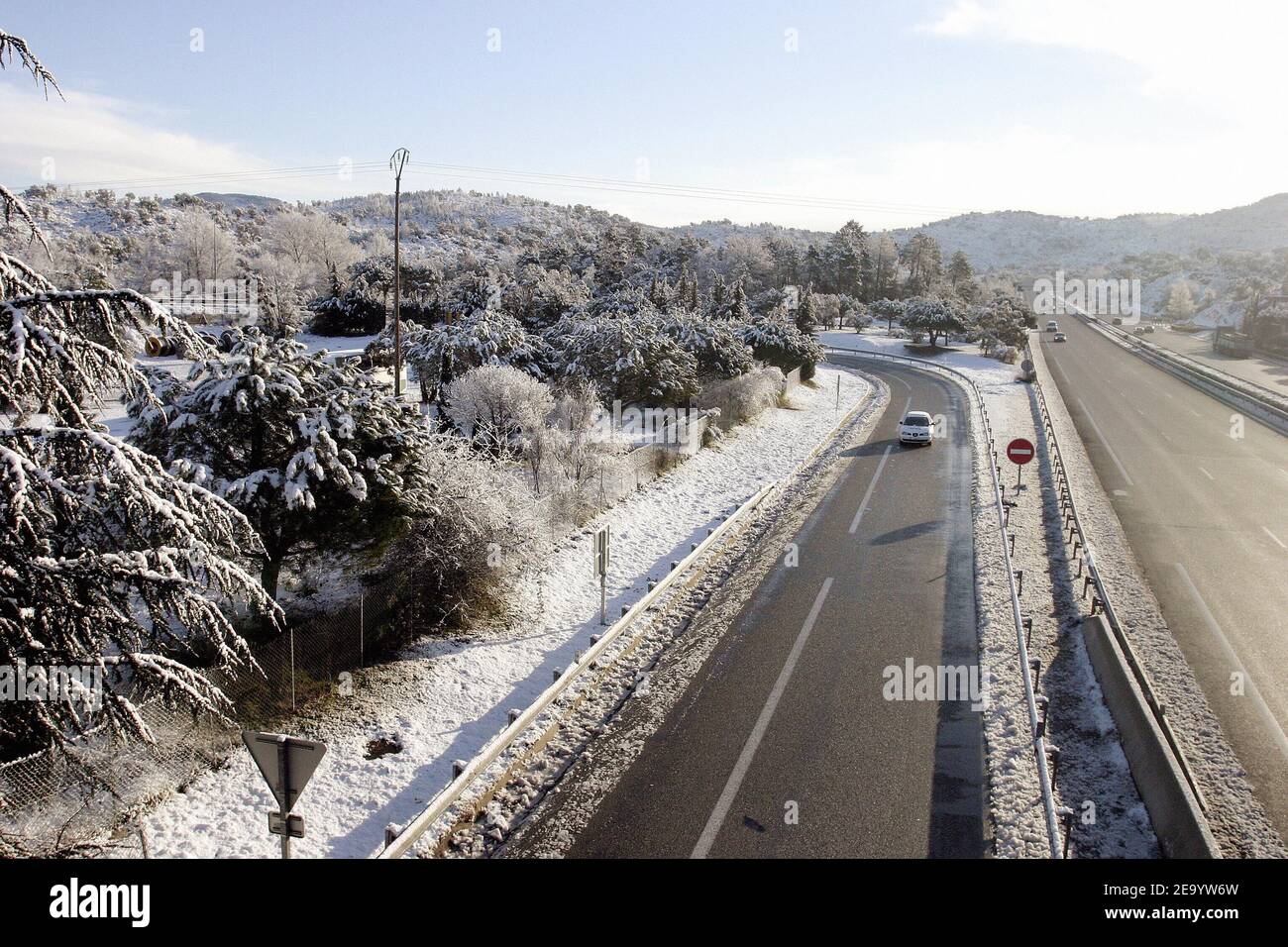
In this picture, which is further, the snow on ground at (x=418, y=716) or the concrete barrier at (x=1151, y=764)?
the snow on ground at (x=418, y=716)

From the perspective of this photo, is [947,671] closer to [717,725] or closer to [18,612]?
[717,725]

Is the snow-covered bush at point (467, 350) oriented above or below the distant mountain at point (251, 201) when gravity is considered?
below

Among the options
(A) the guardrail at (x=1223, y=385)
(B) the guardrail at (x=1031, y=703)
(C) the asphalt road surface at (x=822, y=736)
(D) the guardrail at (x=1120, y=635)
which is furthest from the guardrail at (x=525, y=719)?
(A) the guardrail at (x=1223, y=385)

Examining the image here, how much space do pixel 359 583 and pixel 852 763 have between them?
9.64 m

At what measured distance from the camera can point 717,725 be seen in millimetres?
11281

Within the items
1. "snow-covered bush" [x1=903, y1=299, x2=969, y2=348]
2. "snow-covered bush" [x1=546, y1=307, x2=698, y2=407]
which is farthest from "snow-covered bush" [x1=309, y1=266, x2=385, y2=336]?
"snow-covered bush" [x1=903, y1=299, x2=969, y2=348]

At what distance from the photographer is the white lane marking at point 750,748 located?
8.75 metres

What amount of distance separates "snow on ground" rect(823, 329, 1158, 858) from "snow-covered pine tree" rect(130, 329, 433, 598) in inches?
377

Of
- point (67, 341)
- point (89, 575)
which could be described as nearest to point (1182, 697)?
point (89, 575)

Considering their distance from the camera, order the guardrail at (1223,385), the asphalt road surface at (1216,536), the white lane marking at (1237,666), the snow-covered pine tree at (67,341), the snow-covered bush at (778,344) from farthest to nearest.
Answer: the snow-covered bush at (778,344) < the guardrail at (1223,385) < the asphalt road surface at (1216,536) < the white lane marking at (1237,666) < the snow-covered pine tree at (67,341)

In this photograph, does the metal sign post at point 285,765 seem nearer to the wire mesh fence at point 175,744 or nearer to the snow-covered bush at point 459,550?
the wire mesh fence at point 175,744

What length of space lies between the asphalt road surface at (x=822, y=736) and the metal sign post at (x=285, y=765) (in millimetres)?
3008

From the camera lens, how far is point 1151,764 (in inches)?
387
